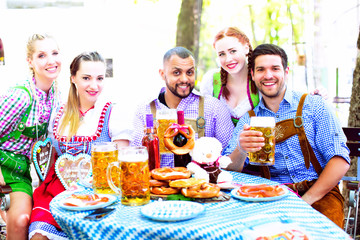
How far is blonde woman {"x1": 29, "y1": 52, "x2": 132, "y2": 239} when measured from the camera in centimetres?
263

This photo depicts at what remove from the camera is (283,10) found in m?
9.10

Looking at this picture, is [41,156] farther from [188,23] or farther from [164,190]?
[188,23]

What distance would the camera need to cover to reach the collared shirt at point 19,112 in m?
2.80

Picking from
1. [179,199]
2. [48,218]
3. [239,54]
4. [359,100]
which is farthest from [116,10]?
[179,199]

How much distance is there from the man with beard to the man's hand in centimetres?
76

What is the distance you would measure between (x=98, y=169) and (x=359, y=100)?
106 inches

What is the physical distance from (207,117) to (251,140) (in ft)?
2.94

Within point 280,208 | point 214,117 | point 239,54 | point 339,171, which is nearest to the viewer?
point 280,208

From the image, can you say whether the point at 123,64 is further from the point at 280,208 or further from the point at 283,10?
the point at 280,208

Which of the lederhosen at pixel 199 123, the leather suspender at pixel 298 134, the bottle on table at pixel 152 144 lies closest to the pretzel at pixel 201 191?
the bottle on table at pixel 152 144

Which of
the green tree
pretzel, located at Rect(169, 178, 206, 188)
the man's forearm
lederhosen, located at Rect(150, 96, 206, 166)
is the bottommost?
the man's forearm

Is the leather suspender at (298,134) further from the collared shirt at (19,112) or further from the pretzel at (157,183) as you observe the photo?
the collared shirt at (19,112)

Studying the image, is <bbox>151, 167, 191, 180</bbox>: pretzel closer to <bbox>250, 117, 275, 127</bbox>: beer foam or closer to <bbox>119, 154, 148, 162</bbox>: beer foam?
<bbox>119, 154, 148, 162</bbox>: beer foam

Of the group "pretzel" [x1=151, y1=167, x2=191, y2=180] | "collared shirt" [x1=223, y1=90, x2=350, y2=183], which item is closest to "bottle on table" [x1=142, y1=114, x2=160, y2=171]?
"pretzel" [x1=151, y1=167, x2=191, y2=180]
